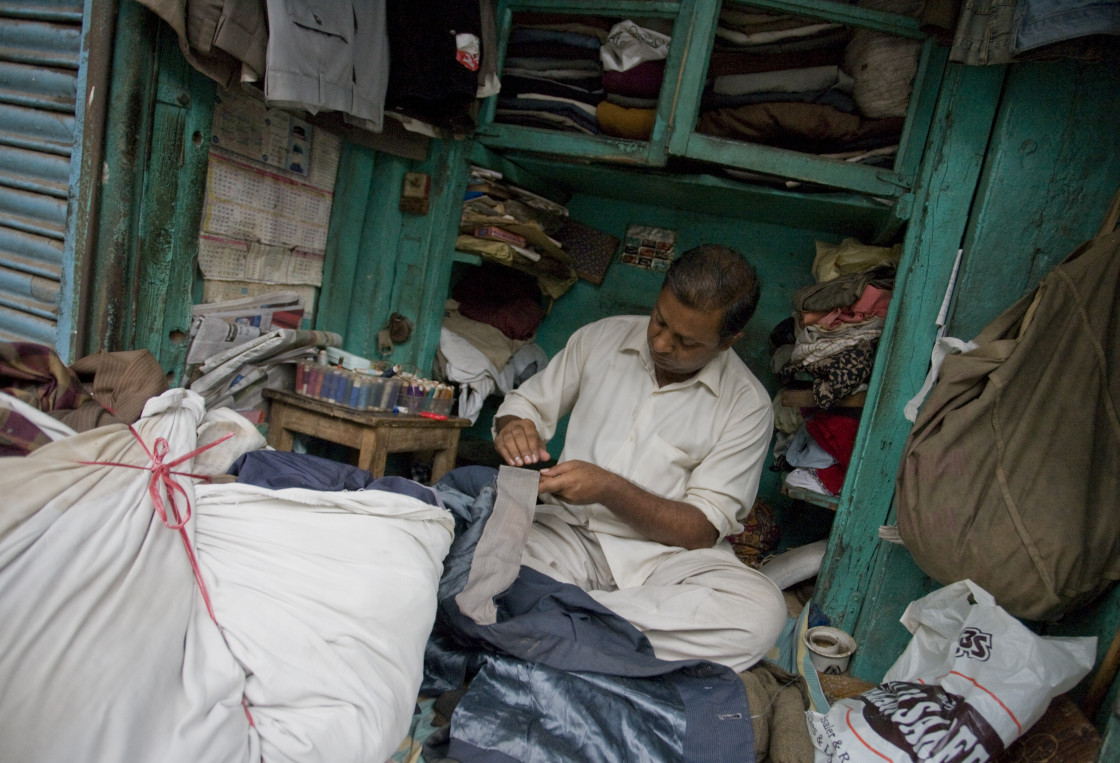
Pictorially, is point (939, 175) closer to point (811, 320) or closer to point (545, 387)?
point (811, 320)

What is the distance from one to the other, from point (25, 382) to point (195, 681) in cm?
80

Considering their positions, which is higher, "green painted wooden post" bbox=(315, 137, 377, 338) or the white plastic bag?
"green painted wooden post" bbox=(315, 137, 377, 338)

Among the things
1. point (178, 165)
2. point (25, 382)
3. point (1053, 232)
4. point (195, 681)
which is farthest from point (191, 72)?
point (1053, 232)

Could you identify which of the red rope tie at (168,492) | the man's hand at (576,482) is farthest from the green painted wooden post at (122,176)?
the man's hand at (576,482)

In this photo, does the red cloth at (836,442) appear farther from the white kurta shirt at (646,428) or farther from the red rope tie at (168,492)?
the red rope tie at (168,492)

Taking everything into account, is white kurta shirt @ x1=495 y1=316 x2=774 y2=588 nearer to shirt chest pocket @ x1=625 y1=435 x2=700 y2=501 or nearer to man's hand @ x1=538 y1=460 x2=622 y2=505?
shirt chest pocket @ x1=625 y1=435 x2=700 y2=501

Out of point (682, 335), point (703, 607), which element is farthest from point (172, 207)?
point (703, 607)

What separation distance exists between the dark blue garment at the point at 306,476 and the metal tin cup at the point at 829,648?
1.40m

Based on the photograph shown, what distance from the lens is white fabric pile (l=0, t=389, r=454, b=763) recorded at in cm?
90

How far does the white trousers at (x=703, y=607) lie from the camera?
5.81 feet

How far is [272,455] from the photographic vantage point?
169cm

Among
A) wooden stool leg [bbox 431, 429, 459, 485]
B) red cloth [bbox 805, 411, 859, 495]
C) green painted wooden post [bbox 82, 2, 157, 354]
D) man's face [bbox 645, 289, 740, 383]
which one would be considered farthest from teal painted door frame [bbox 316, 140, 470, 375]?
red cloth [bbox 805, 411, 859, 495]

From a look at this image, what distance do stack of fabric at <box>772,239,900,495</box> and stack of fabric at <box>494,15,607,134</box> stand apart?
1.18 meters

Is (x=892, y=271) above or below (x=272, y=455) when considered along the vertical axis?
above
